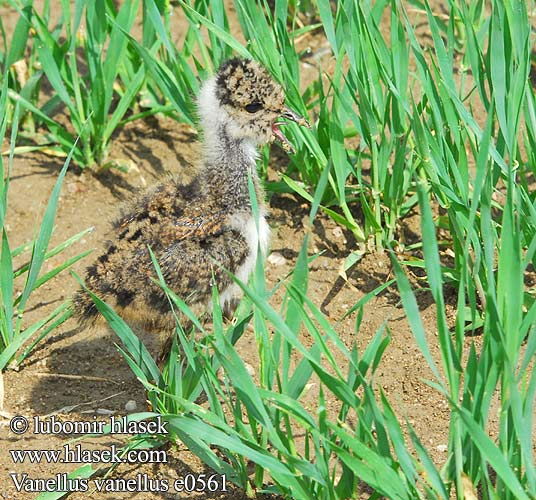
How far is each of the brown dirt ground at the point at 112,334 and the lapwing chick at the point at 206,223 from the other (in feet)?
1.16

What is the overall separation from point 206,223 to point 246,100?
609 mm

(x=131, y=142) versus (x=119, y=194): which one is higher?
(x=131, y=142)

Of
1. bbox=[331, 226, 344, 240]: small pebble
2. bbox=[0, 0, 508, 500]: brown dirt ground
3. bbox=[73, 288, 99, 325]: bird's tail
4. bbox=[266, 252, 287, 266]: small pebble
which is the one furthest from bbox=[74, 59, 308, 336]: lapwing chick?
bbox=[331, 226, 344, 240]: small pebble

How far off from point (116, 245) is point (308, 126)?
104 cm

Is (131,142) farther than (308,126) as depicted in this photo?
Yes

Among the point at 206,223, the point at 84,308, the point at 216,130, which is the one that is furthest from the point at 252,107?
the point at 84,308

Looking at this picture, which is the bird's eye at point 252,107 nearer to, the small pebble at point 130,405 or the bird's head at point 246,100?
the bird's head at point 246,100

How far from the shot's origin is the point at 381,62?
4281mm

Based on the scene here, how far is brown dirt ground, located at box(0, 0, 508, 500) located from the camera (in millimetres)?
3982

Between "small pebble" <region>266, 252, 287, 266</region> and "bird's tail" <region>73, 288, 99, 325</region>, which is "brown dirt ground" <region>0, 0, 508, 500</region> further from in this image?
"bird's tail" <region>73, 288, 99, 325</region>

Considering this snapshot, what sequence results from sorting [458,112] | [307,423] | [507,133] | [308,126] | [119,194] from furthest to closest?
[119,194] → [308,126] → [458,112] → [507,133] → [307,423]

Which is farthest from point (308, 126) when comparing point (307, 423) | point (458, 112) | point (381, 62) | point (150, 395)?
point (307, 423)

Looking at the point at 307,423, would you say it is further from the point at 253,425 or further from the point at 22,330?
the point at 22,330

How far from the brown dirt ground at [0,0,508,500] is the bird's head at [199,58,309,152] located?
1.95 feet
